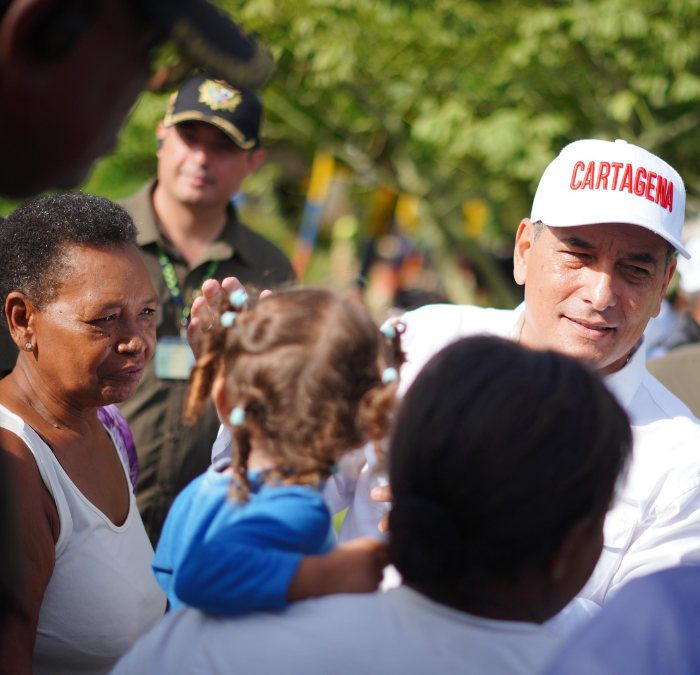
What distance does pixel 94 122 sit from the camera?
1009 millimetres

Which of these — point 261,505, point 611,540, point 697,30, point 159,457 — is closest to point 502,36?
point 697,30

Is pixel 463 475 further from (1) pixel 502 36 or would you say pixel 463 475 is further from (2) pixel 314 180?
(2) pixel 314 180

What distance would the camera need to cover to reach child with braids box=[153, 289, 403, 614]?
51.3 inches

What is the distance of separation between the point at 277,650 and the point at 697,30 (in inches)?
283

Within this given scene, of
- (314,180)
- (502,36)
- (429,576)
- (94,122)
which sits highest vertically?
(502,36)

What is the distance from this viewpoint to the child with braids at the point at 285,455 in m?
1.30

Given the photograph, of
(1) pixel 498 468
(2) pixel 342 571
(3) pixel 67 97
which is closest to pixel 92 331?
(2) pixel 342 571

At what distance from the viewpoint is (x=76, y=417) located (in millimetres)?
2086

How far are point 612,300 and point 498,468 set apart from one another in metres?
1.37

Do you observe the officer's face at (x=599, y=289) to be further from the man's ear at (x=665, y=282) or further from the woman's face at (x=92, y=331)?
the woman's face at (x=92, y=331)

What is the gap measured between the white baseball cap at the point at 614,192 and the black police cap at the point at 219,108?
5.90 feet

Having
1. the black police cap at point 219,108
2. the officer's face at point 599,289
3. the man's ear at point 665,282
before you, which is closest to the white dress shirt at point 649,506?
the officer's face at point 599,289

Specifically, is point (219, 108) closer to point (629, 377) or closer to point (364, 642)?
point (629, 377)

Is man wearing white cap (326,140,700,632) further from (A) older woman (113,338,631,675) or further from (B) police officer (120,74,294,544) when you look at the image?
(B) police officer (120,74,294,544)
